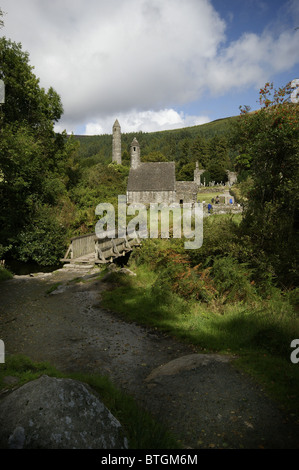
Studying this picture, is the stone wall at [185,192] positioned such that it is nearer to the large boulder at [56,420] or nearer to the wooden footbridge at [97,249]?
the wooden footbridge at [97,249]

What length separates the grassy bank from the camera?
601cm

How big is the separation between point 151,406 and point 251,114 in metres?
13.1

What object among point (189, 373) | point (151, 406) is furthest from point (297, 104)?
point (151, 406)

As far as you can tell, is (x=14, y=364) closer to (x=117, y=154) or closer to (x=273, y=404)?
(x=273, y=404)

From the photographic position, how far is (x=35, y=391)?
3.42 m

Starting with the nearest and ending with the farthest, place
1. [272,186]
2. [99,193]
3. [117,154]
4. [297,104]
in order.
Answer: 1. [297,104]
2. [272,186]
3. [99,193]
4. [117,154]

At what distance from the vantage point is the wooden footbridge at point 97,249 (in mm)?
17328

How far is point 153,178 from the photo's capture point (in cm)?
5206

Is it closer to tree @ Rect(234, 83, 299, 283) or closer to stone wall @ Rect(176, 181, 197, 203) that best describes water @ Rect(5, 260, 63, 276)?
tree @ Rect(234, 83, 299, 283)

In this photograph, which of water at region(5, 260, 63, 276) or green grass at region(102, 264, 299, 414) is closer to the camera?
green grass at region(102, 264, 299, 414)

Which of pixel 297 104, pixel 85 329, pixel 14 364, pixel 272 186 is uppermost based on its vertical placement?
pixel 297 104

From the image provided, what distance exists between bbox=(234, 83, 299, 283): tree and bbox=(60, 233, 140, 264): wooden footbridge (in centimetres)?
849
